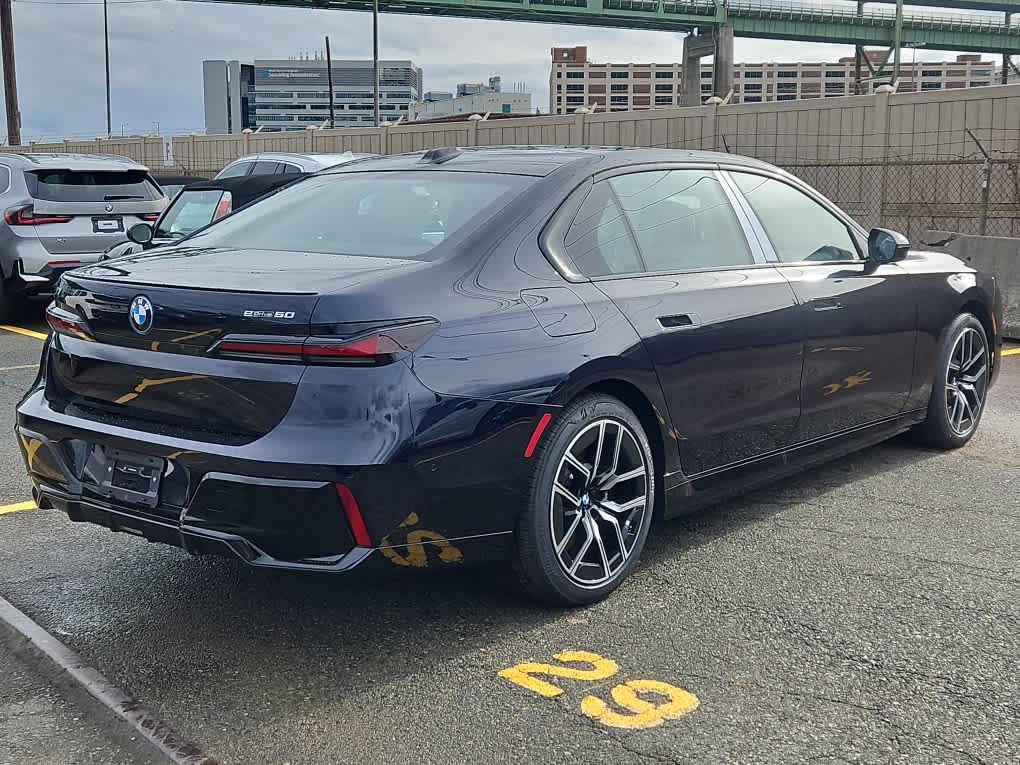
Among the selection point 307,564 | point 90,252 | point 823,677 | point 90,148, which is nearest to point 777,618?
point 823,677

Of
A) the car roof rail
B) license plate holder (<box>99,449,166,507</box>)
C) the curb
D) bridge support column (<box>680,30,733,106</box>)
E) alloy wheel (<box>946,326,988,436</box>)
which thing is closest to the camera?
the curb

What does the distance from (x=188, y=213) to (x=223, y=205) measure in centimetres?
43

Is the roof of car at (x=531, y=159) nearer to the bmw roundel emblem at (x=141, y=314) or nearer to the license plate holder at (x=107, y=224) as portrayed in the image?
the bmw roundel emblem at (x=141, y=314)

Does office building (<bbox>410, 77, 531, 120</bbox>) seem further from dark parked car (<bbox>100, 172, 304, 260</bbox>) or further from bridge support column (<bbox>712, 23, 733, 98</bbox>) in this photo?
dark parked car (<bbox>100, 172, 304, 260</bbox>)

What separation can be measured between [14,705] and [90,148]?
44.4 metres

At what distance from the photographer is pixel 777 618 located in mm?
3740

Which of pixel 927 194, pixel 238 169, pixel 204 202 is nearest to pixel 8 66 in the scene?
pixel 238 169

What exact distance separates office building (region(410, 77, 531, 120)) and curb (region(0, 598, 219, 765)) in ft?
274

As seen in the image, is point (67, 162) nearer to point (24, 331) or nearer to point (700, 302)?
point (24, 331)

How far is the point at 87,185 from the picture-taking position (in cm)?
1177

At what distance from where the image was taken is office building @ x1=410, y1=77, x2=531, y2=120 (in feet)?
374

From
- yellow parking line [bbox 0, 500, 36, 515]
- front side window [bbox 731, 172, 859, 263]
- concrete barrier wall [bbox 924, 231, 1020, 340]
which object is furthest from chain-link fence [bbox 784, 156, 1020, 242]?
yellow parking line [bbox 0, 500, 36, 515]

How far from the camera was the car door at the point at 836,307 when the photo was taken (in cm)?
482

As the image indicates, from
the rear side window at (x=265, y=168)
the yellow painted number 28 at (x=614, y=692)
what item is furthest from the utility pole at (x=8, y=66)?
the yellow painted number 28 at (x=614, y=692)
